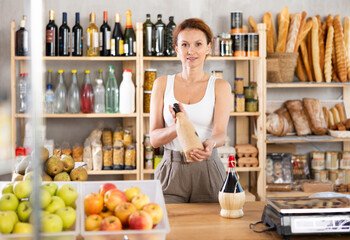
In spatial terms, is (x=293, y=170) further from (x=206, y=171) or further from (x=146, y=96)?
(x=206, y=171)

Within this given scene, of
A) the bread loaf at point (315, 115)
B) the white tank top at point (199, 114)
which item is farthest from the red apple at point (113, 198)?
the bread loaf at point (315, 115)

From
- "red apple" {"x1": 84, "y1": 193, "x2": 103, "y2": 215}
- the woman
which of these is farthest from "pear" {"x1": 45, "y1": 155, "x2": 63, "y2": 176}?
the woman

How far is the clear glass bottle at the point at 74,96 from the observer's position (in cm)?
351

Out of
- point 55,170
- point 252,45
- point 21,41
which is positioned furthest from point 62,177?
point 252,45

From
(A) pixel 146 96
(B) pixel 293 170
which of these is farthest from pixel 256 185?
(A) pixel 146 96

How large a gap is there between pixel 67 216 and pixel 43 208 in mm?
63

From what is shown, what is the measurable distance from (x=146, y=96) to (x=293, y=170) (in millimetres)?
1426

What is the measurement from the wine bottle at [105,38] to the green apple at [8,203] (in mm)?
2457

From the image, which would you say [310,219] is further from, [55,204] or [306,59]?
[306,59]

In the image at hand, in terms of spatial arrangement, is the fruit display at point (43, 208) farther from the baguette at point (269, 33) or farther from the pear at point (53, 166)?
the baguette at point (269, 33)

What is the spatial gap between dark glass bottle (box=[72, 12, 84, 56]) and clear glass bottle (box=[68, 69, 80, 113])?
6.0 inches

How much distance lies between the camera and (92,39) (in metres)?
3.52

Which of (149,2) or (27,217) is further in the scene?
(149,2)

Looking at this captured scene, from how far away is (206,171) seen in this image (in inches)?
77.4
